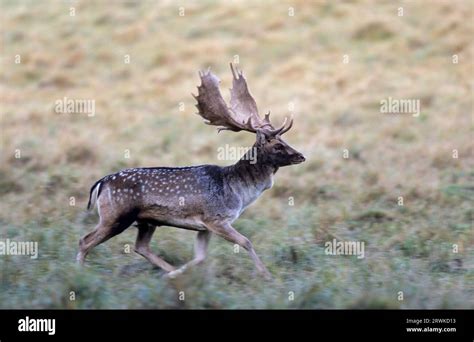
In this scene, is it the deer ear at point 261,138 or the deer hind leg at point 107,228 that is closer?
the deer hind leg at point 107,228

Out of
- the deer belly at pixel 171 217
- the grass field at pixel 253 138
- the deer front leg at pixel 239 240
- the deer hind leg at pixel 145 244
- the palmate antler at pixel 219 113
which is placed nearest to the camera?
the grass field at pixel 253 138

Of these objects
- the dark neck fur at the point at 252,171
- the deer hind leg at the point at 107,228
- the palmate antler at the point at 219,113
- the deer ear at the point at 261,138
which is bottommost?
the deer hind leg at the point at 107,228

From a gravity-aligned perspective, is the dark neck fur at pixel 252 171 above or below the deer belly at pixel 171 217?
above

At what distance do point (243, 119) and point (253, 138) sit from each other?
7488 mm

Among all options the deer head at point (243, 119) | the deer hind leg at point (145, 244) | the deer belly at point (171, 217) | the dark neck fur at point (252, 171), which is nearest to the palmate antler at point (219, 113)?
the deer head at point (243, 119)

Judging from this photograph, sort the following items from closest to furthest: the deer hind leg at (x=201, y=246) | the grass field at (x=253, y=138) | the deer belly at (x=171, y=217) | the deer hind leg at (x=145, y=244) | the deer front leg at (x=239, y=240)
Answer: the grass field at (x=253, y=138) → the deer front leg at (x=239, y=240) → the deer belly at (x=171, y=217) → the deer hind leg at (x=201, y=246) → the deer hind leg at (x=145, y=244)

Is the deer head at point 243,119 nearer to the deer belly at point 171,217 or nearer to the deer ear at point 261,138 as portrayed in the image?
the deer ear at point 261,138

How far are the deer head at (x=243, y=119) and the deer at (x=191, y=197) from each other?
0.03ft

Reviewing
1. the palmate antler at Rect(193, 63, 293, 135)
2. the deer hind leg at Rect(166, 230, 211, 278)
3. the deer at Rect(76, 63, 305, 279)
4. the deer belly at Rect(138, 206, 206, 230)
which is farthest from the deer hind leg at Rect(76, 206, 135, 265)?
the palmate antler at Rect(193, 63, 293, 135)

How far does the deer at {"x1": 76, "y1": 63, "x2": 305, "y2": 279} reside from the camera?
9.35 m

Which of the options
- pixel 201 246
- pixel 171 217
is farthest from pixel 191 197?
pixel 201 246

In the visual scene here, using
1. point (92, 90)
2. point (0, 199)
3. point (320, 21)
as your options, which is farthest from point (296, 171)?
point (320, 21)

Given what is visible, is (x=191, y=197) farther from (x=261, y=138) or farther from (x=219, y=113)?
(x=219, y=113)

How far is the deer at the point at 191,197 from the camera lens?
9.35 meters
